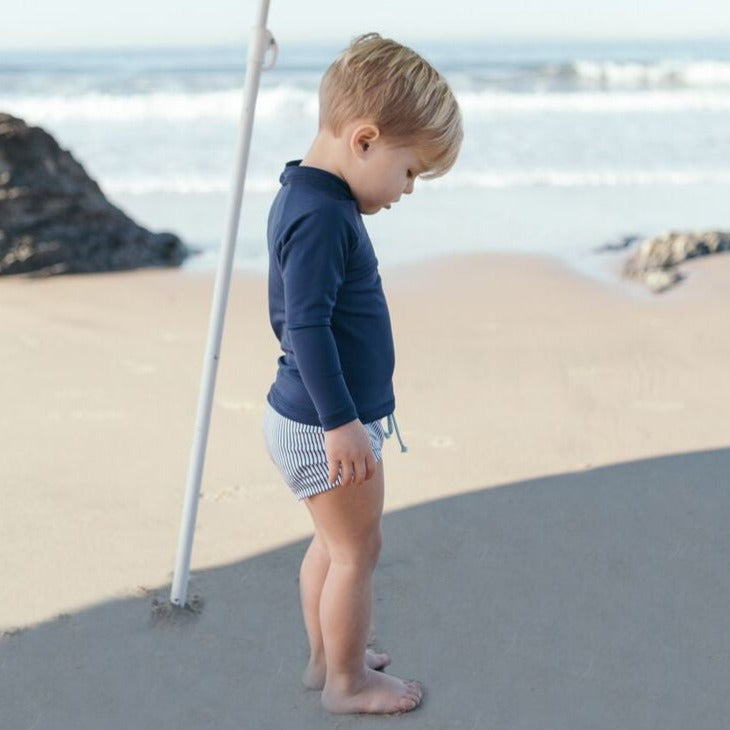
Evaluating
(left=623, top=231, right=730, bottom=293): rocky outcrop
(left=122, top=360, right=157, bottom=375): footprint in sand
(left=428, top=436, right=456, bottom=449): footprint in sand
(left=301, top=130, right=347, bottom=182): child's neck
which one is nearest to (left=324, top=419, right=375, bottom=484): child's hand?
(left=301, top=130, right=347, bottom=182): child's neck

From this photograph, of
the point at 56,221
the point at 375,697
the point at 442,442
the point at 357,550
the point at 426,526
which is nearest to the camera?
the point at 357,550

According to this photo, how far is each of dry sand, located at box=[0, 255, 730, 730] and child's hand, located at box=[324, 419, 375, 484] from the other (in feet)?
1.84

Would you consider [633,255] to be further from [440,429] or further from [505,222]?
[440,429]

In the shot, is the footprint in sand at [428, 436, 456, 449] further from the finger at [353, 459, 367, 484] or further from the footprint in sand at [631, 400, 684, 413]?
the finger at [353, 459, 367, 484]

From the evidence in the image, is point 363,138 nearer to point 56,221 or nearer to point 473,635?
point 473,635

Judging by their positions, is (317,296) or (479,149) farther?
(479,149)

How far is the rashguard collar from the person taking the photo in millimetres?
2105

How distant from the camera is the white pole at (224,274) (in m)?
2.47

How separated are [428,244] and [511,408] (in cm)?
351

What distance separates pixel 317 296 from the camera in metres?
2.05

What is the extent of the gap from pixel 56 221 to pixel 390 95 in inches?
188

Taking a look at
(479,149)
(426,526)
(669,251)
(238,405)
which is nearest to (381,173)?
(426,526)

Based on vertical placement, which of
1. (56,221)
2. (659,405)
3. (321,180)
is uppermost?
(321,180)

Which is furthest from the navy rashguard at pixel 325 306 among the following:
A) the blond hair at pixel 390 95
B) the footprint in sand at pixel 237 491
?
the footprint in sand at pixel 237 491
